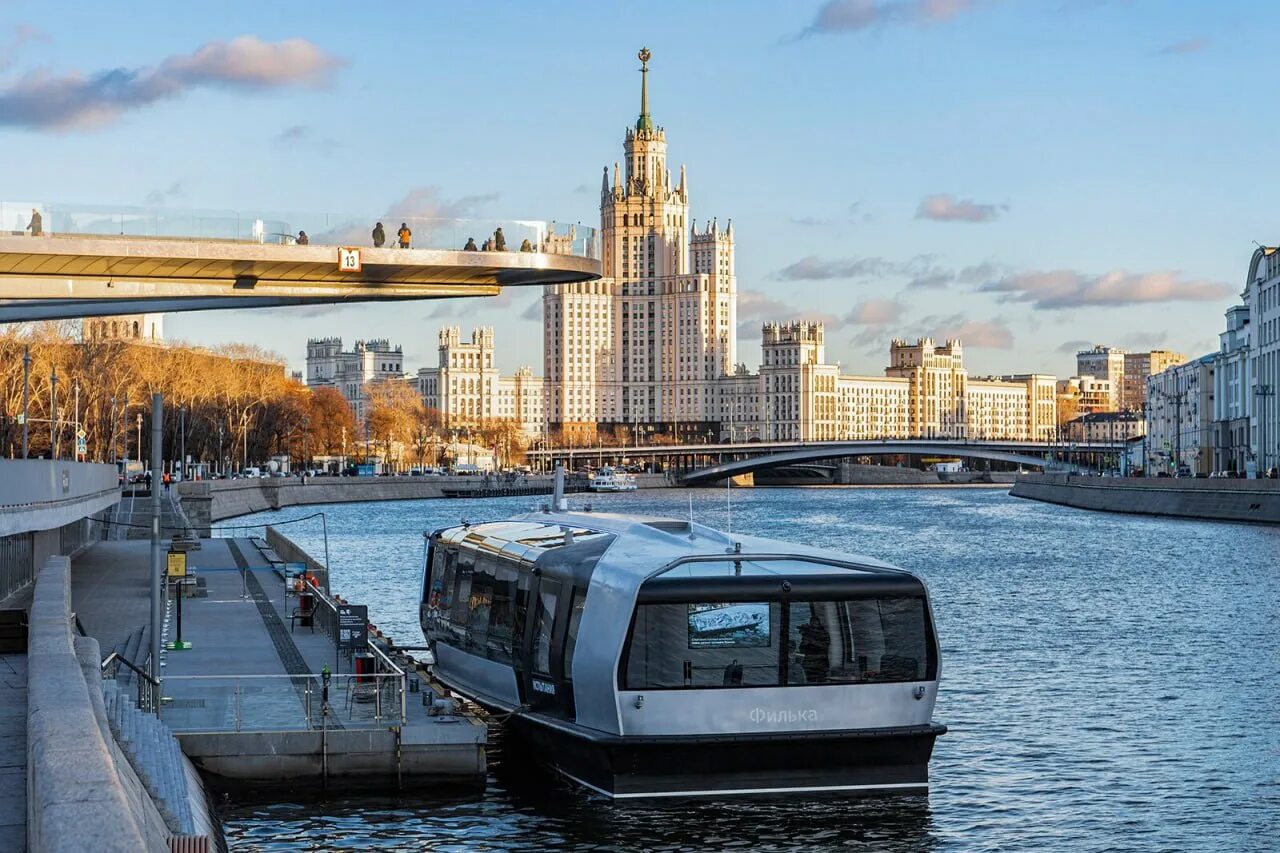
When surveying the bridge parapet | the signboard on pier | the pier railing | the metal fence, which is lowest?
the pier railing

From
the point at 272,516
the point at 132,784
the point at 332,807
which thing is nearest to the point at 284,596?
the point at 332,807

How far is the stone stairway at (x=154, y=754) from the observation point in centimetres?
1470

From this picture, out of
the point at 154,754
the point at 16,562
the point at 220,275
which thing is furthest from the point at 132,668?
the point at 220,275

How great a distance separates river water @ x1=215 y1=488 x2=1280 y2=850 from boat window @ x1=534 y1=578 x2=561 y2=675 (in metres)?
1.49

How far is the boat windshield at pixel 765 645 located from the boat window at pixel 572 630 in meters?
1.55

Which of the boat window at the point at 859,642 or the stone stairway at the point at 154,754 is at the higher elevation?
the boat window at the point at 859,642

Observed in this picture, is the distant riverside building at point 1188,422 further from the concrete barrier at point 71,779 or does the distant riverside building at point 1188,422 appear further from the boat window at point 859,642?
the concrete barrier at point 71,779

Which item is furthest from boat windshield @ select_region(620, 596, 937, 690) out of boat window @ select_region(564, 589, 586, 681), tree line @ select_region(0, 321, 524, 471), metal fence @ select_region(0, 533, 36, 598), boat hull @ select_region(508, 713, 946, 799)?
tree line @ select_region(0, 321, 524, 471)

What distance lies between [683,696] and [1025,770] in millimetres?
6896

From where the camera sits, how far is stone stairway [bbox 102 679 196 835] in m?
14.7

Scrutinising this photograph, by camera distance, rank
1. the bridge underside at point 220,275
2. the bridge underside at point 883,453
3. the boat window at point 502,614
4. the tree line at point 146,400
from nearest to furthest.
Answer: the boat window at point 502,614 < the bridge underside at point 220,275 < the tree line at point 146,400 < the bridge underside at point 883,453

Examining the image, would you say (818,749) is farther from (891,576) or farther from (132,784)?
(132,784)

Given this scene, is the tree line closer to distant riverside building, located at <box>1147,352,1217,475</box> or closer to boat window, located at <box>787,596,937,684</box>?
boat window, located at <box>787,596,937,684</box>

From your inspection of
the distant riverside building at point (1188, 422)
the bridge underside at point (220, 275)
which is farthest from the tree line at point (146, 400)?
the distant riverside building at point (1188, 422)
